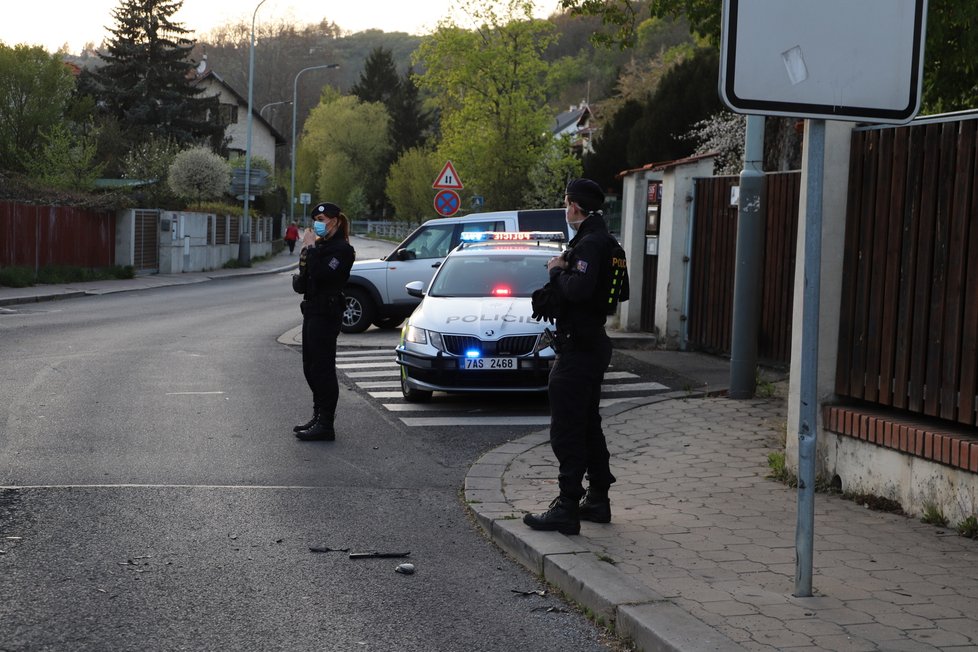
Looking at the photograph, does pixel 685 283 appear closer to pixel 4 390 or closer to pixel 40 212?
pixel 4 390

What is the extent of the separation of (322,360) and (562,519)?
3.87 meters

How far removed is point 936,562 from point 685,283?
30.9ft

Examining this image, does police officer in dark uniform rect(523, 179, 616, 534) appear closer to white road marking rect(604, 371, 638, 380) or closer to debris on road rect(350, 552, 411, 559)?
debris on road rect(350, 552, 411, 559)

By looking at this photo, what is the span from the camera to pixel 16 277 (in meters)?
28.8

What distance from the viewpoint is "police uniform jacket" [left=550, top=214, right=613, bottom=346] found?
6121 millimetres

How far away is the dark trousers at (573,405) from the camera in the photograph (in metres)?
6.21

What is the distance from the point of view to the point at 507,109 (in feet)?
159

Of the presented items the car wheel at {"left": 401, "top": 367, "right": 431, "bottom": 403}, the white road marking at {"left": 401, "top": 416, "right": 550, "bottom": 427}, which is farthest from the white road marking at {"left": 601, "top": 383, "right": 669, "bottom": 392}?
the car wheel at {"left": 401, "top": 367, "right": 431, "bottom": 403}

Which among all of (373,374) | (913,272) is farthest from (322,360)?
(913,272)

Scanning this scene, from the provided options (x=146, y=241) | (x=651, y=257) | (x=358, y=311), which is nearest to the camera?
(x=651, y=257)

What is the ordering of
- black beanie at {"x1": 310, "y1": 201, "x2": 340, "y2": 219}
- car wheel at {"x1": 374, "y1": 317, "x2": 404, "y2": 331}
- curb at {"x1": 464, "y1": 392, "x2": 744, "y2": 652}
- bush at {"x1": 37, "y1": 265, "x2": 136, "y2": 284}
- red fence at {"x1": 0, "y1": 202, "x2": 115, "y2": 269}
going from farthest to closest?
1. bush at {"x1": 37, "y1": 265, "x2": 136, "y2": 284}
2. red fence at {"x1": 0, "y1": 202, "x2": 115, "y2": 269}
3. car wheel at {"x1": 374, "y1": 317, "x2": 404, "y2": 331}
4. black beanie at {"x1": 310, "y1": 201, "x2": 340, "y2": 219}
5. curb at {"x1": 464, "y1": 392, "x2": 744, "y2": 652}

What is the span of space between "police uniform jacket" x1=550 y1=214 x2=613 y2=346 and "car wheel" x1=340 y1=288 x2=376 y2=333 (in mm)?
13054

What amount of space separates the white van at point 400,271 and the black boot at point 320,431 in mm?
9420

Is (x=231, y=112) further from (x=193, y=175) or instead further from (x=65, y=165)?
(x=65, y=165)
